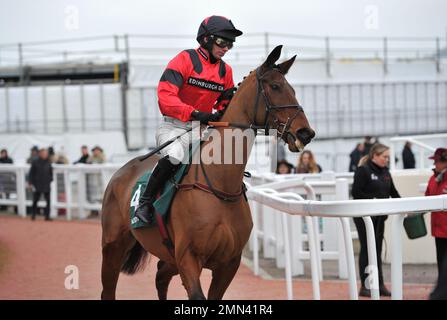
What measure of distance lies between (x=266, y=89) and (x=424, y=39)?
19.1 m

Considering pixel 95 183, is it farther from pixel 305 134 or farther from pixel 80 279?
pixel 305 134

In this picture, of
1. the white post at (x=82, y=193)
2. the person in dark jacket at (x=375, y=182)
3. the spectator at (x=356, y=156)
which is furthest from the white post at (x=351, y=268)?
the white post at (x=82, y=193)

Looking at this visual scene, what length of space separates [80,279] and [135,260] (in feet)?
8.68

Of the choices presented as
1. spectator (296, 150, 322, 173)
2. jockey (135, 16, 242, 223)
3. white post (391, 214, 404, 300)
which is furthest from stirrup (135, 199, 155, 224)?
spectator (296, 150, 322, 173)

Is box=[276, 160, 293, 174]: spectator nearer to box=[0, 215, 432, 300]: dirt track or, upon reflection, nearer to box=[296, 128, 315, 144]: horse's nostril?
box=[0, 215, 432, 300]: dirt track

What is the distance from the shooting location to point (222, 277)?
17.8 ft

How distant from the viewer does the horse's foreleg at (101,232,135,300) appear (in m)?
6.59

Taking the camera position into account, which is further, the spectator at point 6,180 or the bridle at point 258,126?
the spectator at point 6,180

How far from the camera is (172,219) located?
5375 millimetres

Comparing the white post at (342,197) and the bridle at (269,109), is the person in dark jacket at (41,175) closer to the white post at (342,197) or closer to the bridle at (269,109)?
the white post at (342,197)

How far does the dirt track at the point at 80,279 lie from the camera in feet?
27.6

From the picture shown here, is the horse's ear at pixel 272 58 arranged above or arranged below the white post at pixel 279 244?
above
